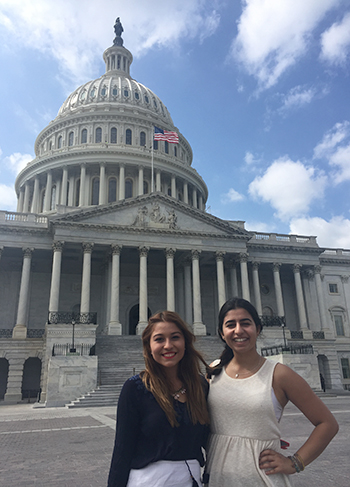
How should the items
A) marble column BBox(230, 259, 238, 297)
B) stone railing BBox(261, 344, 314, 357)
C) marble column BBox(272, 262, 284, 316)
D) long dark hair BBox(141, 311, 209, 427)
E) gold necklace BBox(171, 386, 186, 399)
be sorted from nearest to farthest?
long dark hair BBox(141, 311, 209, 427) → gold necklace BBox(171, 386, 186, 399) → stone railing BBox(261, 344, 314, 357) → marble column BBox(272, 262, 284, 316) → marble column BBox(230, 259, 238, 297)

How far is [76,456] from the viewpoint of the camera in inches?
385

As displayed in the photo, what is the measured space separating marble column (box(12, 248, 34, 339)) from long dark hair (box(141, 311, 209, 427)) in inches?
1507

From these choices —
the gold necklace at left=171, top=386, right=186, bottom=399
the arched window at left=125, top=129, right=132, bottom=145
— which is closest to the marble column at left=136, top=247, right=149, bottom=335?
the arched window at left=125, top=129, right=132, bottom=145

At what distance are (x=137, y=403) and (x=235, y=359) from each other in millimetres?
1003

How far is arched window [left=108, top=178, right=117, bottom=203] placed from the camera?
2380 inches

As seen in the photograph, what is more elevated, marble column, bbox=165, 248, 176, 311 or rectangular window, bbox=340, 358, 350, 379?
marble column, bbox=165, 248, 176, 311

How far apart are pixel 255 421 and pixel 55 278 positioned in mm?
37302

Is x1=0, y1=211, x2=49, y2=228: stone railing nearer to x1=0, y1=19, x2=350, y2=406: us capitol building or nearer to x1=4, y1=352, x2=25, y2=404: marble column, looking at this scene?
x1=0, y1=19, x2=350, y2=406: us capitol building

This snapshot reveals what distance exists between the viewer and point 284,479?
3428 millimetres

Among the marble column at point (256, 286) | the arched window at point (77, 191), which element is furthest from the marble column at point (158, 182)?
the marble column at point (256, 286)

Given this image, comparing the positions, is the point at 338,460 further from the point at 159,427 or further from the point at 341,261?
the point at 341,261

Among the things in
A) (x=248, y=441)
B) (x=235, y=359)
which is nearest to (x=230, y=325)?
(x=235, y=359)

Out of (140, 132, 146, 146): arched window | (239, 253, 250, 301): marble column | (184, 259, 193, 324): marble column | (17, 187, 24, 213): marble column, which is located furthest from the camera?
(140, 132, 146, 146): arched window

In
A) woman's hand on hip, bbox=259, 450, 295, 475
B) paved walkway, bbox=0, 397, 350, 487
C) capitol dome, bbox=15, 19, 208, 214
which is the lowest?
paved walkway, bbox=0, 397, 350, 487
